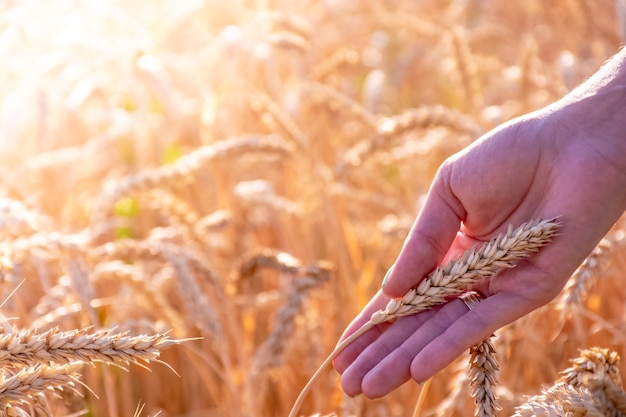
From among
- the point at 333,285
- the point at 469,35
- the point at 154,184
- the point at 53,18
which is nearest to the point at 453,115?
the point at 333,285

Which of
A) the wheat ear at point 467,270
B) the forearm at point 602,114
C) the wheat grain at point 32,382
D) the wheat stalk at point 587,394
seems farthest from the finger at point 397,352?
the wheat grain at point 32,382

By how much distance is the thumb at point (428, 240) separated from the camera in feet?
5.16

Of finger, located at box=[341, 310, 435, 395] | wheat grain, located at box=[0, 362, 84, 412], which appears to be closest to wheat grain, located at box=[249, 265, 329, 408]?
finger, located at box=[341, 310, 435, 395]

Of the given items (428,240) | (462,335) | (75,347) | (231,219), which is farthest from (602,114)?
(231,219)

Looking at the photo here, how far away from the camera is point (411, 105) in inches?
211

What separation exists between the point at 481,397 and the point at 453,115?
1424 millimetres

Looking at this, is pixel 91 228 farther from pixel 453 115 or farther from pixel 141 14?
pixel 141 14

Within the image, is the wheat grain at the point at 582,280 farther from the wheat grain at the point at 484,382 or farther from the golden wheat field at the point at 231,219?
the wheat grain at the point at 484,382

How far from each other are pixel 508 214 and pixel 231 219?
3.85ft

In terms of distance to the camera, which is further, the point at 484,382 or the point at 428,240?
the point at 428,240

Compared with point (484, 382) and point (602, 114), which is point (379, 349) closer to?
point (484, 382)

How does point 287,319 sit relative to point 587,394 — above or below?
below

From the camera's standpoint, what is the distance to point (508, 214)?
1.62 meters

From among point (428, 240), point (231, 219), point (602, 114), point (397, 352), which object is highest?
point (602, 114)
